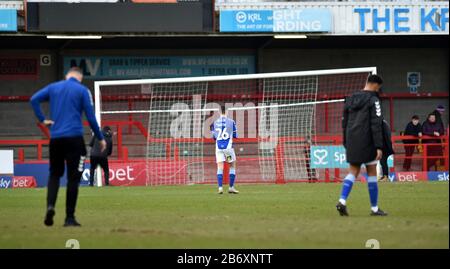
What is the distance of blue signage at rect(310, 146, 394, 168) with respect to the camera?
29.5m

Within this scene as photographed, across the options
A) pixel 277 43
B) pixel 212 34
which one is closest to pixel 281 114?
pixel 212 34

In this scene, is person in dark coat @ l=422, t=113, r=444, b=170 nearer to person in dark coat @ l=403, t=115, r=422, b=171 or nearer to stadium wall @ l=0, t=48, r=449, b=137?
person in dark coat @ l=403, t=115, r=422, b=171

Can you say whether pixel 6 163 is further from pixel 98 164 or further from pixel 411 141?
pixel 411 141

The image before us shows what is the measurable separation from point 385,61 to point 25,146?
46.7 feet

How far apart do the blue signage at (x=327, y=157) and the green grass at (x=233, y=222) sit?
9.34 m

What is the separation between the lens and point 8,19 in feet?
103

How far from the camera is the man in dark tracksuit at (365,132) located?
44.8 ft

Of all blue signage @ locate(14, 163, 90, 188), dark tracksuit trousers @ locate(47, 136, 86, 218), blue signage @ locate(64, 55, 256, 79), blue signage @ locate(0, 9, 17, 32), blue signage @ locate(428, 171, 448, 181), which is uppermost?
blue signage @ locate(0, 9, 17, 32)

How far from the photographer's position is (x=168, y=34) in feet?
109

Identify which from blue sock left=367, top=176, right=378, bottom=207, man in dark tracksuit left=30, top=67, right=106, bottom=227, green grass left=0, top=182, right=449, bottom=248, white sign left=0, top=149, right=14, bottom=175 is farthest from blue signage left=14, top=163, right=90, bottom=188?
man in dark tracksuit left=30, top=67, right=106, bottom=227

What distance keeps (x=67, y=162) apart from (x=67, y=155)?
95 mm

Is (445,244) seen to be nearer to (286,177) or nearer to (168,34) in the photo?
(286,177)

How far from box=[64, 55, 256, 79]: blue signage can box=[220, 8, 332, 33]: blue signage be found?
4498mm
